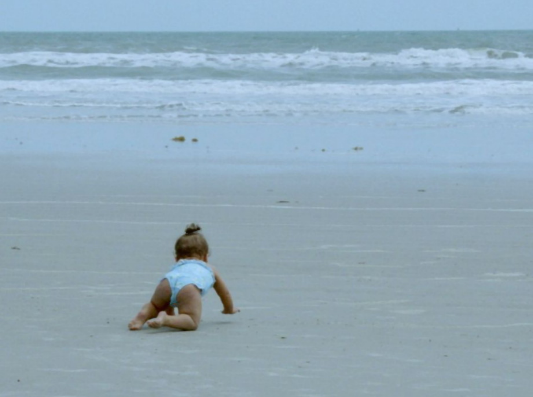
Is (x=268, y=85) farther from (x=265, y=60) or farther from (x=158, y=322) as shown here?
(x=158, y=322)

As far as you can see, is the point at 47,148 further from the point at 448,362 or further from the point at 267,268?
the point at 448,362

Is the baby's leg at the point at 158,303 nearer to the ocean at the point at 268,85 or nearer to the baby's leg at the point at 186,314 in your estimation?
the baby's leg at the point at 186,314

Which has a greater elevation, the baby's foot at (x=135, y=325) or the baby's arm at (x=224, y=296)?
the baby's arm at (x=224, y=296)

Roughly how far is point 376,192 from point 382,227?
1755 mm

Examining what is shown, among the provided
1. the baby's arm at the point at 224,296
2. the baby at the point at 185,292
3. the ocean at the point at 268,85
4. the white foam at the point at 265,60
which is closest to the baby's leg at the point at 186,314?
the baby at the point at 185,292

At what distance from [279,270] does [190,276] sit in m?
1.28

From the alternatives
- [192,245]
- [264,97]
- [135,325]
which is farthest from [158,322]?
[264,97]

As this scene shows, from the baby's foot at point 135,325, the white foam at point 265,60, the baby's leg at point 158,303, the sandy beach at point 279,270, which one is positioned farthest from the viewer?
the white foam at point 265,60

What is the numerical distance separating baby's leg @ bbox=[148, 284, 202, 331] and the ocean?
38.8 ft

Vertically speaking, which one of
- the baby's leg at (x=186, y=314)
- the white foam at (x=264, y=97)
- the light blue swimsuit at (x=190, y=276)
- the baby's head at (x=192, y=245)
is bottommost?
the baby's leg at (x=186, y=314)

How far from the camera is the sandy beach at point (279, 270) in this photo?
3.64 meters

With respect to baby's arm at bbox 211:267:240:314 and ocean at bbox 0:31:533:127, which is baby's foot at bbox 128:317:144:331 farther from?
ocean at bbox 0:31:533:127

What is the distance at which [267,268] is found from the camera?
581cm

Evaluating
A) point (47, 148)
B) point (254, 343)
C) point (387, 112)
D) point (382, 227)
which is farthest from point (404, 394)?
point (387, 112)
